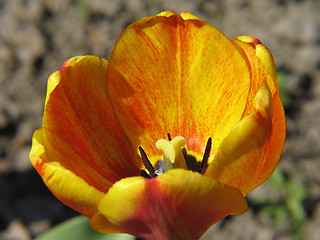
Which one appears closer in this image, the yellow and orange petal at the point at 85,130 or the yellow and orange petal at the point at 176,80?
the yellow and orange petal at the point at 85,130

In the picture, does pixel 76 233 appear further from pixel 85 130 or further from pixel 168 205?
pixel 168 205

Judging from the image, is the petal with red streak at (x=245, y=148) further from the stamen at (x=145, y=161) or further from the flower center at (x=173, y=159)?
the stamen at (x=145, y=161)

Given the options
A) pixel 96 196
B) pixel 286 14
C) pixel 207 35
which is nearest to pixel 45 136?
pixel 96 196

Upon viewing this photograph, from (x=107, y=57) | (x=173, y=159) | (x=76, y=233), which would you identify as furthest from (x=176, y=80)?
(x=107, y=57)

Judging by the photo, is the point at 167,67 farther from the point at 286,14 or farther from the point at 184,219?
the point at 286,14

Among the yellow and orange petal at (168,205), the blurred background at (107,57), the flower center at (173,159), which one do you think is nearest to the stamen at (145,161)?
the flower center at (173,159)

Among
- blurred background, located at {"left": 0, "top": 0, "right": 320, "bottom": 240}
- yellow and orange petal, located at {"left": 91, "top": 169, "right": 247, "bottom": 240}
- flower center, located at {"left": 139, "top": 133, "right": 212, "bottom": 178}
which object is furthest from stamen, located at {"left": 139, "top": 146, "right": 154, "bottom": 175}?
blurred background, located at {"left": 0, "top": 0, "right": 320, "bottom": 240}
